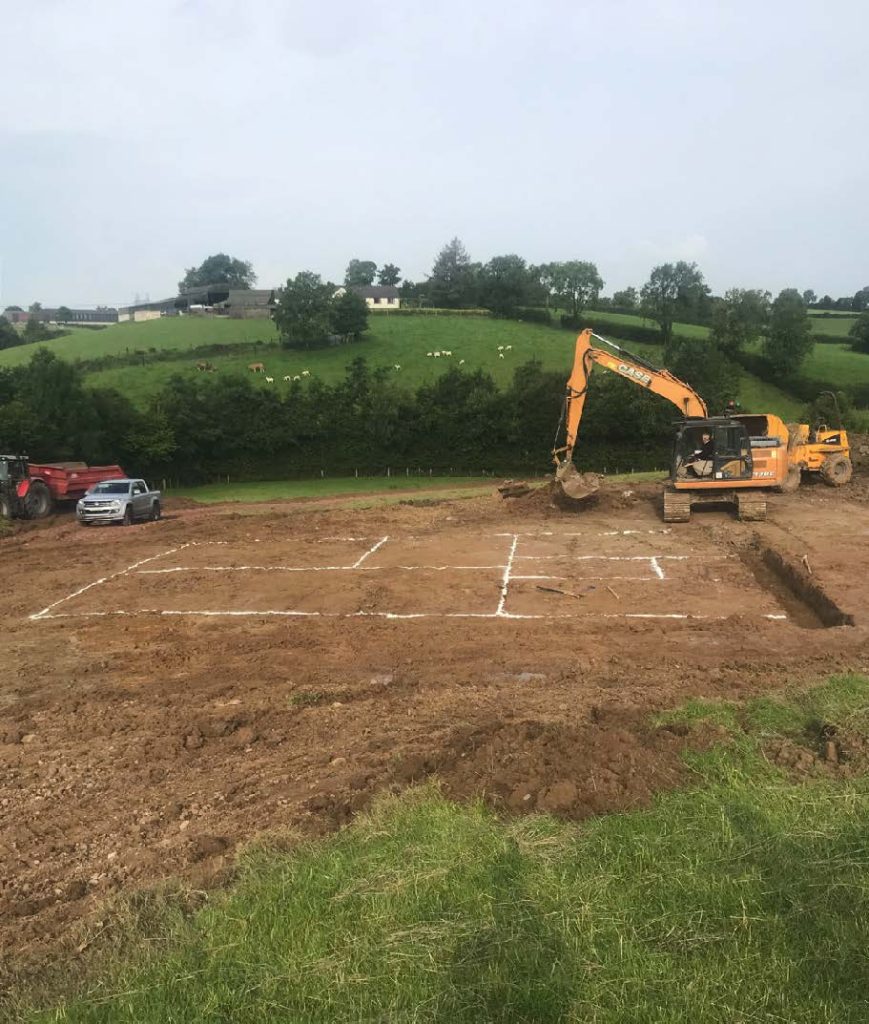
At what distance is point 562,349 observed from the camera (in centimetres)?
6122

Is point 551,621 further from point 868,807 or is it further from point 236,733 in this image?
point 868,807

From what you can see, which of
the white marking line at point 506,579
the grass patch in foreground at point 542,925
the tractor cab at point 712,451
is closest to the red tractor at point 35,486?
the white marking line at point 506,579

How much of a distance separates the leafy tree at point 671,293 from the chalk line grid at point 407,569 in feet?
166

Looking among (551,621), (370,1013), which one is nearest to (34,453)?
(551,621)

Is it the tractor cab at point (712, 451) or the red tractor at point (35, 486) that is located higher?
the tractor cab at point (712, 451)

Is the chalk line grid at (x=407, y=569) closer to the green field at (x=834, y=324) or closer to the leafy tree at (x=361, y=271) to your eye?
the green field at (x=834, y=324)

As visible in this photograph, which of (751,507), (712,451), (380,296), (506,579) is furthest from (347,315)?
(506,579)

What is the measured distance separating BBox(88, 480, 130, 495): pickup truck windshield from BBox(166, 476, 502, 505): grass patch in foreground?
922 cm

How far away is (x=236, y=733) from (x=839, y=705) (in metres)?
6.92

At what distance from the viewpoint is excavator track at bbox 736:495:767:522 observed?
20.8m

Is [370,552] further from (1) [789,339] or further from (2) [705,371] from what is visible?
(1) [789,339]

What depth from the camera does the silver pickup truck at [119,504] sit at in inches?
1025

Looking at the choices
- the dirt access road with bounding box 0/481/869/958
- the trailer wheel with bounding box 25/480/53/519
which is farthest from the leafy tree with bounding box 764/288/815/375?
the trailer wheel with bounding box 25/480/53/519

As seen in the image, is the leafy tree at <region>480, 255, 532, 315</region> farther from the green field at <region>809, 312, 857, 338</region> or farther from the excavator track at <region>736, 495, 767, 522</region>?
the excavator track at <region>736, 495, 767, 522</region>
